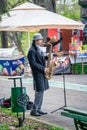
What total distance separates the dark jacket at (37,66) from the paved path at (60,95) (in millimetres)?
726

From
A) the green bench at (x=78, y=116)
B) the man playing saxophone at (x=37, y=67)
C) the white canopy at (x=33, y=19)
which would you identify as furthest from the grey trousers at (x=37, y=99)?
the white canopy at (x=33, y=19)

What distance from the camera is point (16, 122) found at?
860 centimetres

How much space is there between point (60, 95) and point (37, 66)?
3735mm

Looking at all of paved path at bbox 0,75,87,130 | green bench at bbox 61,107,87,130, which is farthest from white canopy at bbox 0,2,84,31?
green bench at bbox 61,107,87,130

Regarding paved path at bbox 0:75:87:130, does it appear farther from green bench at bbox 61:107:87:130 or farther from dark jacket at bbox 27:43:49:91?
green bench at bbox 61:107:87:130

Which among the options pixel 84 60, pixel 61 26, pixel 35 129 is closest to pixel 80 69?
pixel 84 60

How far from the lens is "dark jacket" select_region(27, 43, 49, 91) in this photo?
9211 millimetres

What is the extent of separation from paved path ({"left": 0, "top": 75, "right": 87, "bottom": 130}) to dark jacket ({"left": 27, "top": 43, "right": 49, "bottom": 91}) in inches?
28.6

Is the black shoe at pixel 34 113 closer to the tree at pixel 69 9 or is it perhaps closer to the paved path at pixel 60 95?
the paved path at pixel 60 95

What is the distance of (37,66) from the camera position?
9.20 metres

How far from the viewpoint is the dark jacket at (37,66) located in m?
9.21

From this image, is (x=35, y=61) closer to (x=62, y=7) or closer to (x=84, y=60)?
(x=84, y=60)

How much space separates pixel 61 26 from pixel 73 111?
29.1 feet

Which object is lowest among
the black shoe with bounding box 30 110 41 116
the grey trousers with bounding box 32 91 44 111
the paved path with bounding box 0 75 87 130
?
the paved path with bounding box 0 75 87 130
